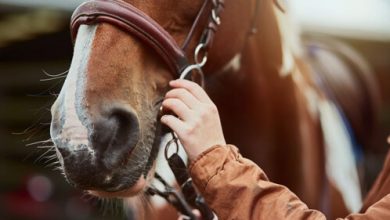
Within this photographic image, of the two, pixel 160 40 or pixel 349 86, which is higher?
pixel 160 40

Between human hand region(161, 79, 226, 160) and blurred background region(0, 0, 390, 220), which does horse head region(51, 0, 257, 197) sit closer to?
human hand region(161, 79, 226, 160)

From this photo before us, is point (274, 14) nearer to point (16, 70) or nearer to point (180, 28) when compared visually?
point (180, 28)

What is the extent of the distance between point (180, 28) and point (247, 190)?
1.60ft

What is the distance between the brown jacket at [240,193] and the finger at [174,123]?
2.5 inches

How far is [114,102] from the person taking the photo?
4.65 ft

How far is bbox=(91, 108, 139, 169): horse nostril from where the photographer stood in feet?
4.54

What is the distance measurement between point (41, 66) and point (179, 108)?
15.0 ft

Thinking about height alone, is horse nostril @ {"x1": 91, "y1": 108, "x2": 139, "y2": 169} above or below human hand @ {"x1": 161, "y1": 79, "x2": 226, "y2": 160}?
below

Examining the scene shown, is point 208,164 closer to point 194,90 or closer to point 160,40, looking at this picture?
point 194,90

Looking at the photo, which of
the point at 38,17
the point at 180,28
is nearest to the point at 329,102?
the point at 180,28

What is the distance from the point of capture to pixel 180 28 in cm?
167

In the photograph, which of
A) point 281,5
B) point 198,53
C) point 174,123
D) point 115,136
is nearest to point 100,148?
point 115,136

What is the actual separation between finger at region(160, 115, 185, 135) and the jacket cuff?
0.06 m

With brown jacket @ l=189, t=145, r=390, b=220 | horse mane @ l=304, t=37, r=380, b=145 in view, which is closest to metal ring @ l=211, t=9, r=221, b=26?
brown jacket @ l=189, t=145, r=390, b=220
